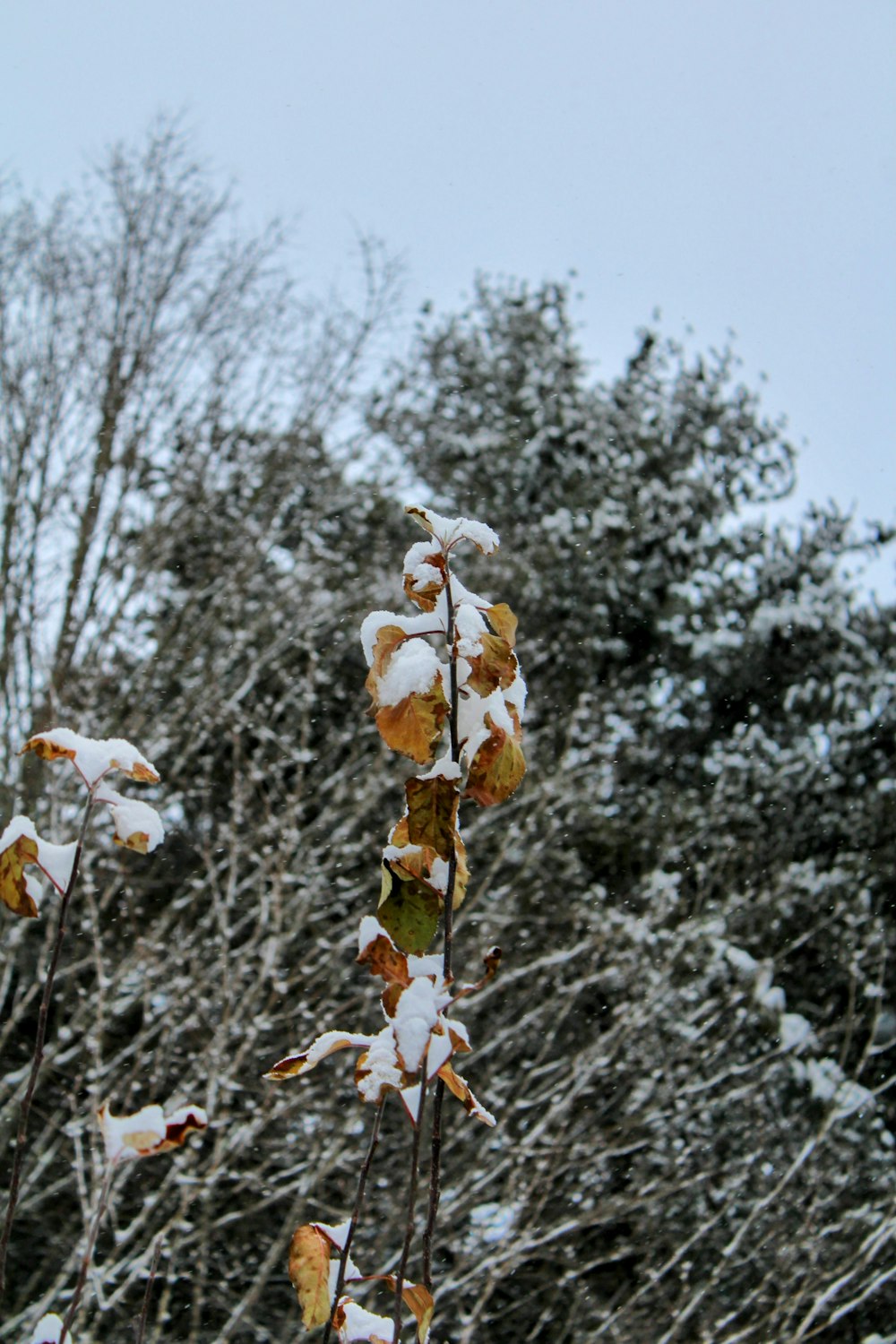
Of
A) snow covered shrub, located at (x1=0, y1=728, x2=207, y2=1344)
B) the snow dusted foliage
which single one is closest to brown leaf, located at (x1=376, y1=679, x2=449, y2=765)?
snow covered shrub, located at (x1=0, y1=728, x2=207, y2=1344)

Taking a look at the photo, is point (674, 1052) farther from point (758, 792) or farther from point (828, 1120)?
point (758, 792)

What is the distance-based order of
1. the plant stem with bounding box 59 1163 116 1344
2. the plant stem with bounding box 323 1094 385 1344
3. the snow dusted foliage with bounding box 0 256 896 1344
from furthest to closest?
the snow dusted foliage with bounding box 0 256 896 1344, the plant stem with bounding box 323 1094 385 1344, the plant stem with bounding box 59 1163 116 1344

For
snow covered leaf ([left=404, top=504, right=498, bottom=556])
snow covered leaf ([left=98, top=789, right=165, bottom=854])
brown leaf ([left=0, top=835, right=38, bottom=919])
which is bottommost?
brown leaf ([left=0, top=835, right=38, bottom=919])

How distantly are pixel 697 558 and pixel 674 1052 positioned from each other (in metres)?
4.63

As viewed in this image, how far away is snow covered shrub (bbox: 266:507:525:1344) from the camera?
79 centimetres

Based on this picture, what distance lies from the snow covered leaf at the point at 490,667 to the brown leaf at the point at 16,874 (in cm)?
40

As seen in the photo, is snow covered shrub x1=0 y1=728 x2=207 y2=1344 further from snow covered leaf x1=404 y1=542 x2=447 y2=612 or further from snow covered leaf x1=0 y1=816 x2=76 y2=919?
snow covered leaf x1=404 y1=542 x2=447 y2=612

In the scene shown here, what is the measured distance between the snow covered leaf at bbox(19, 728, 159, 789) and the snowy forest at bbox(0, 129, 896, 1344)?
3.20 metres

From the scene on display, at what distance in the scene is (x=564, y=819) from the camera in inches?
266

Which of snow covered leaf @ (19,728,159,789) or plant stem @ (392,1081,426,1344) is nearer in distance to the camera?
plant stem @ (392,1081,426,1344)

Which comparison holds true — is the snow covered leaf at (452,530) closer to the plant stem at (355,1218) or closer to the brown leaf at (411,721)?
the brown leaf at (411,721)

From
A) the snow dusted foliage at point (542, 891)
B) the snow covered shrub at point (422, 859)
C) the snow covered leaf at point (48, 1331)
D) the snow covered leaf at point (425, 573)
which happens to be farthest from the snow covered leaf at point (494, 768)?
the snow dusted foliage at point (542, 891)

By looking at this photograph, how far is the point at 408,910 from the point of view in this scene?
0.82 metres

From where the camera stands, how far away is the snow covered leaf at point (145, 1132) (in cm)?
73
